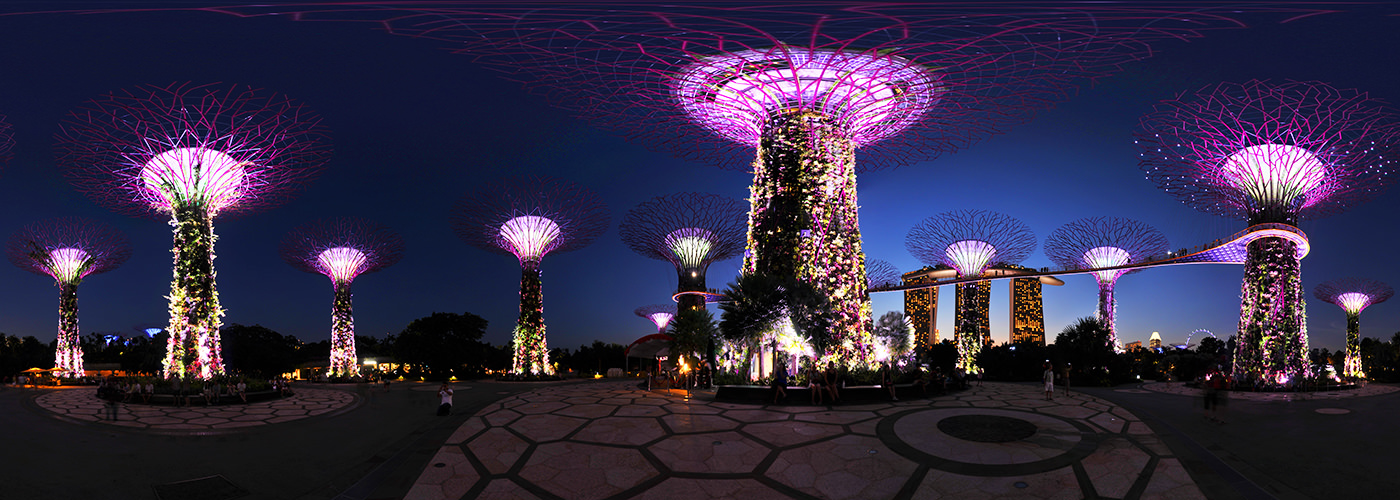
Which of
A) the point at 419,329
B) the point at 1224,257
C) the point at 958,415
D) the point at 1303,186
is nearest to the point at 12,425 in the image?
the point at 958,415

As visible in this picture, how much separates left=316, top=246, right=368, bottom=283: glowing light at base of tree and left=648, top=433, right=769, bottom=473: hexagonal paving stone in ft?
103

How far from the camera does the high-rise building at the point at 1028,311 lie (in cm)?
6531

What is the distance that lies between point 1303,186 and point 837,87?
1917 centimetres

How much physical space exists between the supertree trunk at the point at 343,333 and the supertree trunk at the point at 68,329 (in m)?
16.0

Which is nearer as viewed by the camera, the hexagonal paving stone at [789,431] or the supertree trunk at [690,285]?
the hexagonal paving stone at [789,431]

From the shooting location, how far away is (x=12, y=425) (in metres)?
15.7

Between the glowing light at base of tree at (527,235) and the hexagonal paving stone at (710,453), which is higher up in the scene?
the glowing light at base of tree at (527,235)

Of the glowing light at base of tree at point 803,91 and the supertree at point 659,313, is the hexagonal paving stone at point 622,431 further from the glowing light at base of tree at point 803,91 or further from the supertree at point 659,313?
the supertree at point 659,313

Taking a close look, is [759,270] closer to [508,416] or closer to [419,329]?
[508,416]

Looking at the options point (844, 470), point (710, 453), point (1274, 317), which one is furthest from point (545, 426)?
point (1274, 317)

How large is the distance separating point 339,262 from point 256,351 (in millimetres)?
25093

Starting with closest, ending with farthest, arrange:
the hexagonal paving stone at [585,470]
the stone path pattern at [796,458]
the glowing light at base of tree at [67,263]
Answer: the stone path pattern at [796,458]
the hexagonal paving stone at [585,470]
the glowing light at base of tree at [67,263]

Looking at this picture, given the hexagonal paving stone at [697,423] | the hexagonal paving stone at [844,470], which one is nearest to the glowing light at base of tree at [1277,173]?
the hexagonal paving stone at [844,470]

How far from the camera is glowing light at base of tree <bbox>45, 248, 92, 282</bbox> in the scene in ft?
130
